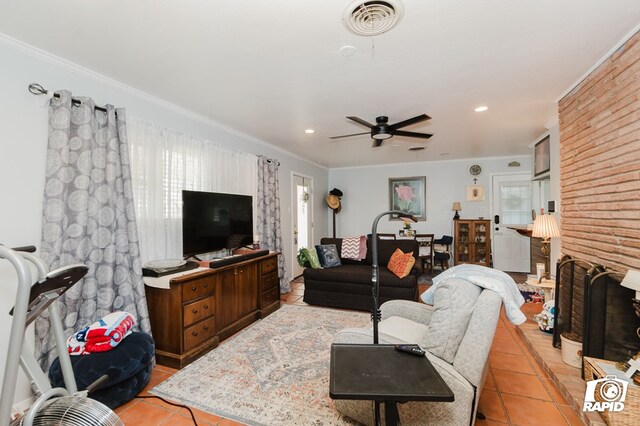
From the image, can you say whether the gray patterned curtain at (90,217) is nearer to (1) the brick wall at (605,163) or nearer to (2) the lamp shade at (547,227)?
(1) the brick wall at (605,163)

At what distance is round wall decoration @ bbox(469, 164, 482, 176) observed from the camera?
6188 mm

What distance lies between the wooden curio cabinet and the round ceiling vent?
5239 millimetres

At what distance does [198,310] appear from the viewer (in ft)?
8.66

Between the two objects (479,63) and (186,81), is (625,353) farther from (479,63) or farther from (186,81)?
(186,81)

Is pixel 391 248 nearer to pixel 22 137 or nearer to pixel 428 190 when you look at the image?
pixel 428 190

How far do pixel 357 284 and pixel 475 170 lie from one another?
4.06 metres

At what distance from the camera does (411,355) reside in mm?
1332

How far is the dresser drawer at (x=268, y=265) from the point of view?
12.1ft

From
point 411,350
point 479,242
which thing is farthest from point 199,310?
point 479,242

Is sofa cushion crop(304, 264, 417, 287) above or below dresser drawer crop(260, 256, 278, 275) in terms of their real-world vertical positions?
below

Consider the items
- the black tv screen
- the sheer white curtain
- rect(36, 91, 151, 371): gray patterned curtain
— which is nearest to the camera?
rect(36, 91, 151, 371): gray patterned curtain

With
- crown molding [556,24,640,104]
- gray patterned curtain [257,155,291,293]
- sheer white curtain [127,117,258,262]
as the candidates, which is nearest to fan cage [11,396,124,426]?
sheer white curtain [127,117,258,262]

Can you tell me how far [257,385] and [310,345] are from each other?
750 mm

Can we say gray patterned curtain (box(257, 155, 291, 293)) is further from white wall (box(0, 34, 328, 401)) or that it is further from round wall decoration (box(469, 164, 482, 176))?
round wall decoration (box(469, 164, 482, 176))
